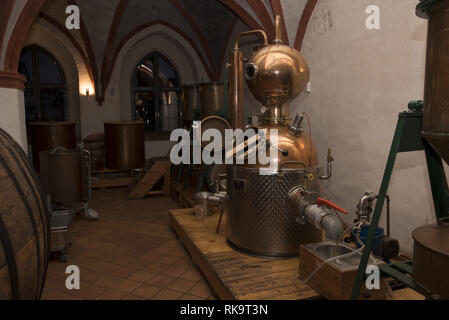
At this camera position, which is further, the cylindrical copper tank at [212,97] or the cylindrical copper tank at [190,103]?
the cylindrical copper tank at [190,103]

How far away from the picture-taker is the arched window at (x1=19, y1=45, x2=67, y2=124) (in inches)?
388

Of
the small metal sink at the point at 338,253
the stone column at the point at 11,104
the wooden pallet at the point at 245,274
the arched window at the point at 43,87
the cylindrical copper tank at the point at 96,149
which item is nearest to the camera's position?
the small metal sink at the point at 338,253

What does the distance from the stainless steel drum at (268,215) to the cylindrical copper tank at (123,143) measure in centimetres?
521

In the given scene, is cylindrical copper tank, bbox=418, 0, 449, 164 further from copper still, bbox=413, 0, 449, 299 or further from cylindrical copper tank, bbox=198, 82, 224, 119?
cylindrical copper tank, bbox=198, 82, 224, 119

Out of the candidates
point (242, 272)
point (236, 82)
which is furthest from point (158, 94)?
point (242, 272)

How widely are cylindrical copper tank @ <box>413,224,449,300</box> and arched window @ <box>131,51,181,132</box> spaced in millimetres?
9841

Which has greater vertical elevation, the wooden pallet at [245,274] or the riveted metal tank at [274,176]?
the riveted metal tank at [274,176]

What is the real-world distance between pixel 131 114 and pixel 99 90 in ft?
3.96

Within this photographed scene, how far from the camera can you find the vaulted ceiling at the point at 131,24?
8.71 metres

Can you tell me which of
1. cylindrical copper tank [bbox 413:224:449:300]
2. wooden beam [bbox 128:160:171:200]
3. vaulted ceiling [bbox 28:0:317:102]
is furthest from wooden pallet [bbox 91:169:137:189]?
cylindrical copper tank [bbox 413:224:449:300]

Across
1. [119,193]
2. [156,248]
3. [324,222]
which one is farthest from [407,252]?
[119,193]

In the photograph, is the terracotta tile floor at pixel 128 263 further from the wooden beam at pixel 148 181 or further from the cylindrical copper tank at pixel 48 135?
the cylindrical copper tank at pixel 48 135

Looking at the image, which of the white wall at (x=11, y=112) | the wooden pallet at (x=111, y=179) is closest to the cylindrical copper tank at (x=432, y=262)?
the white wall at (x=11, y=112)
